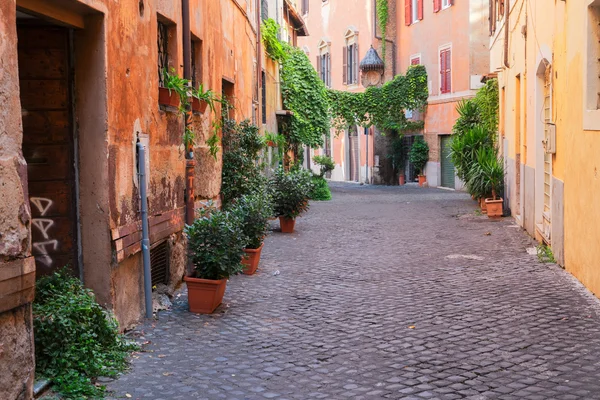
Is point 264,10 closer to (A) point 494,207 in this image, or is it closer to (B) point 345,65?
(A) point 494,207

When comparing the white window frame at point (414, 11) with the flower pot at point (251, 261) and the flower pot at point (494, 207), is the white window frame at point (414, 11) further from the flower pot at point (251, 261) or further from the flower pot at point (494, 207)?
the flower pot at point (251, 261)

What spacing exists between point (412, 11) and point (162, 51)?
2599 centimetres

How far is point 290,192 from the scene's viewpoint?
13938 millimetres

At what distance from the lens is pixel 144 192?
22.1 feet

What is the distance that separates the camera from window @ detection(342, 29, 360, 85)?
122ft

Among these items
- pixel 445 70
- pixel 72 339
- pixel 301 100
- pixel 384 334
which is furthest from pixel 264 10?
pixel 72 339

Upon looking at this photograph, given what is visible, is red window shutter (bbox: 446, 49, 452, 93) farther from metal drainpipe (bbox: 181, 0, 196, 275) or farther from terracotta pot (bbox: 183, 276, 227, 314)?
terracotta pot (bbox: 183, 276, 227, 314)

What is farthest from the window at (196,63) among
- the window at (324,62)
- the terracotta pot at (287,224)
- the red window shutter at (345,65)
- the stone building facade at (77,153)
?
the window at (324,62)

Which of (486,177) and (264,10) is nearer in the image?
(486,177)

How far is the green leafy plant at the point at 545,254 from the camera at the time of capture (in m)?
10.2

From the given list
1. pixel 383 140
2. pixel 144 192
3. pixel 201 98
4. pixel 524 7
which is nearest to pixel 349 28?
pixel 383 140

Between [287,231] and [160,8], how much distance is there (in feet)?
23.4

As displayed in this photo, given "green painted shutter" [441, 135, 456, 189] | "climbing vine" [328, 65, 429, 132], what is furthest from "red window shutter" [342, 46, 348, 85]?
"green painted shutter" [441, 135, 456, 189]

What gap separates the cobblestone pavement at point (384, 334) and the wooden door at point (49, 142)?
106cm
